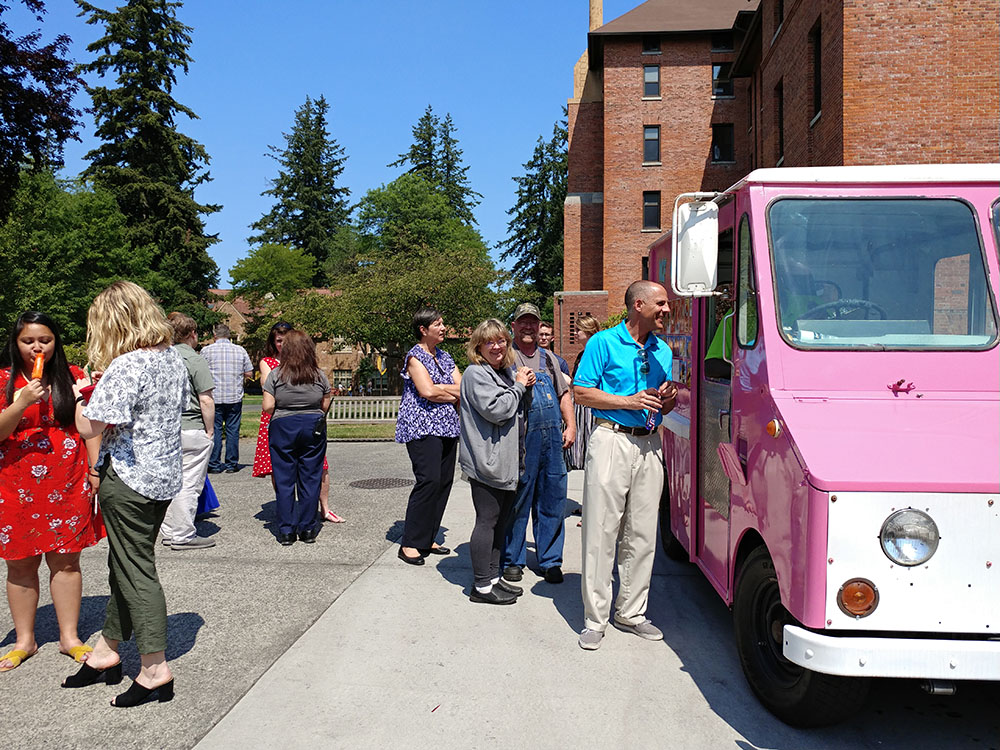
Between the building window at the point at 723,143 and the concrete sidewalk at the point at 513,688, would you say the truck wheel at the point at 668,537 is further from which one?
the building window at the point at 723,143

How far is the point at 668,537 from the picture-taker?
6.43m

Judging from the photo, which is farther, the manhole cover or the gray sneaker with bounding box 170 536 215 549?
the manhole cover

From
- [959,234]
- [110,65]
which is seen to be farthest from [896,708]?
[110,65]

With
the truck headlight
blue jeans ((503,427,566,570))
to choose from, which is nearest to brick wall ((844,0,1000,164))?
blue jeans ((503,427,566,570))

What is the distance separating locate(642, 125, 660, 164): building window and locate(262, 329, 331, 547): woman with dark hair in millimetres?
31292

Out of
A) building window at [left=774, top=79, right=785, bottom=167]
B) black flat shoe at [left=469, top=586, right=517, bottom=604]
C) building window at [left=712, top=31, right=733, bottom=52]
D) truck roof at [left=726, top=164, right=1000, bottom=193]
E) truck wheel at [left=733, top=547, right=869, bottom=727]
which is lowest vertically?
black flat shoe at [left=469, top=586, right=517, bottom=604]

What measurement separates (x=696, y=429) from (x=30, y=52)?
17421 millimetres

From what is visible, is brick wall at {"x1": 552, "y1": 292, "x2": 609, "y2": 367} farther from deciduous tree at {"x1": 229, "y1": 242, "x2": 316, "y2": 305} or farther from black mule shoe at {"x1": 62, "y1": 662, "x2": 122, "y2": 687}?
black mule shoe at {"x1": 62, "y1": 662, "x2": 122, "y2": 687}

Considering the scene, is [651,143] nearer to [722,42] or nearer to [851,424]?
[722,42]

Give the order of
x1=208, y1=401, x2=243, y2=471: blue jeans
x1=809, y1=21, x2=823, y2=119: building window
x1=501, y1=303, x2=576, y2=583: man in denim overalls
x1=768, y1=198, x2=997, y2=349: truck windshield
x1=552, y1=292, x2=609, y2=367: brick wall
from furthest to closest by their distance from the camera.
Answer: x1=552, y1=292, x2=609, y2=367: brick wall, x1=809, y1=21, x2=823, y2=119: building window, x1=208, y1=401, x2=243, y2=471: blue jeans, x1=501, y1=303, x2=576, y2=583: man in denim overalls, x1=768, y1=198, x2=997, y2=349: truck windshield

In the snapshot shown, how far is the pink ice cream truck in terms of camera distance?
→ 2.93m

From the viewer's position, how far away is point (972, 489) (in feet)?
9.60

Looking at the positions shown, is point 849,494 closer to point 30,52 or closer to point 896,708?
point 896,708

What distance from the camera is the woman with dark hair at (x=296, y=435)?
6.92 meters
